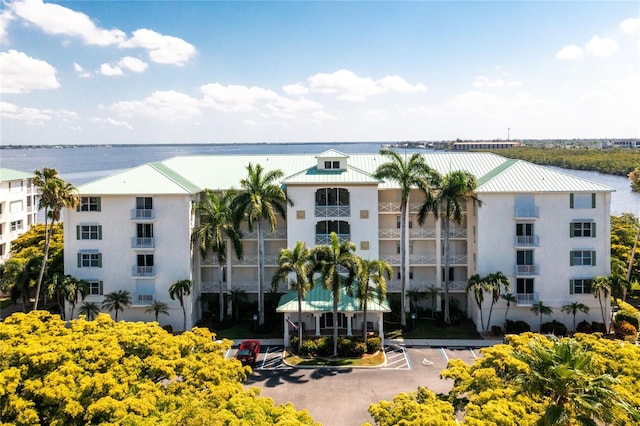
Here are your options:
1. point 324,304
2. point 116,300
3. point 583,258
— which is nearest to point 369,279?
point 324,304

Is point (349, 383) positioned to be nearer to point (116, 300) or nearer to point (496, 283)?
point (496, 283)

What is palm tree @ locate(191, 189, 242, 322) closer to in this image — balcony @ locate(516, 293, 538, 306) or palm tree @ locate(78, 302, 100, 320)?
palm tree @ locate(78, 302, 100, 320)

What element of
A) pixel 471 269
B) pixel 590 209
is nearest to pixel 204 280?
pixel 471 269

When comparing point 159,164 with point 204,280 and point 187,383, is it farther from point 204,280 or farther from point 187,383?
point 187,383

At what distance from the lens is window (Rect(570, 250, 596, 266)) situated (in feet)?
137

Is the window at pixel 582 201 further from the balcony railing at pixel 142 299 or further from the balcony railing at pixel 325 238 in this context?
the balcony railing at pixel 142 299

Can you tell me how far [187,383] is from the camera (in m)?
22.1

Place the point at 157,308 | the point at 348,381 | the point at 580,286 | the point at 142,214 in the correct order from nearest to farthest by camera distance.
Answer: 1. the point at 348,381
2. the point at 157,308
3. the point at 580,286
4. the point at 142,214

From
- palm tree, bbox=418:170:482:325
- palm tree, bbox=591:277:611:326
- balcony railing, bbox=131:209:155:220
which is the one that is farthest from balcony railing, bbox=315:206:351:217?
palm tree, bbox=591:277:611:326

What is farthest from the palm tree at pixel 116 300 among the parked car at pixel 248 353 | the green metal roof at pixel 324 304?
the green metal roof at pixel 324 304

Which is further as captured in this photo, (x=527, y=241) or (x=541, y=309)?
(x=527, y=241)

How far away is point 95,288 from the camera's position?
42344mm

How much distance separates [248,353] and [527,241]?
82.2 ft

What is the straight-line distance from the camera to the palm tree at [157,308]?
41.4 m
